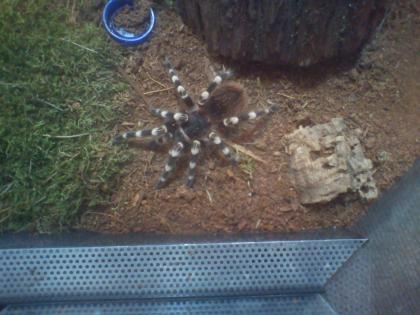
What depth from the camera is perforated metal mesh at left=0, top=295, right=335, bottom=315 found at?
250 centimetres

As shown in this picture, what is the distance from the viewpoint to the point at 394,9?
10.7 ft

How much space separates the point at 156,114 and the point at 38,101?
809 millimetres

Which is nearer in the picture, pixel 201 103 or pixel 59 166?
pixel 59 166

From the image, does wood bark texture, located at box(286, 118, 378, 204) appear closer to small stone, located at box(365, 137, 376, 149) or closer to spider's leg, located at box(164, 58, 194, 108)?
small stone, located at box(365, 137, 376, 149)

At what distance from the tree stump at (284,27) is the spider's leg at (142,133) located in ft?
2.40

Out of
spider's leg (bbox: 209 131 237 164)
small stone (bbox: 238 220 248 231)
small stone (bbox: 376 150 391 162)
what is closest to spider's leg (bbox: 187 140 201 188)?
spider's leg (bbox: 209 131 237 164)

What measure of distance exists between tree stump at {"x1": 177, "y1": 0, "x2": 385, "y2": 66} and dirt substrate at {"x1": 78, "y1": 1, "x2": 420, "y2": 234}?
19cm

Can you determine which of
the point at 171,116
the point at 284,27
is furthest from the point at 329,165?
the point at 171,116

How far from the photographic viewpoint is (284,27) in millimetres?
2730

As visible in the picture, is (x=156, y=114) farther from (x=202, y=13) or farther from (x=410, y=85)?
(x=410, y=85)

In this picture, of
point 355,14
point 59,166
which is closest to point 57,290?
point 59,166

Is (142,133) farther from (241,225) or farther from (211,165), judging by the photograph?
(241,225)

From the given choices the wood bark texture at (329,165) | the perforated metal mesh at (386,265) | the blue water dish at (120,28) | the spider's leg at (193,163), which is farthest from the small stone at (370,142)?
the blue water dish at (120,28)

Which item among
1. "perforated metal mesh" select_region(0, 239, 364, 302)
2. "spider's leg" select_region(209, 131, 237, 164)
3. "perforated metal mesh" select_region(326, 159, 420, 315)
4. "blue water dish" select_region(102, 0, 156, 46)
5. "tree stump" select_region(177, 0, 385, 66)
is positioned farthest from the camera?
"blue water dish" select_region(102, 0, 156, 46)
